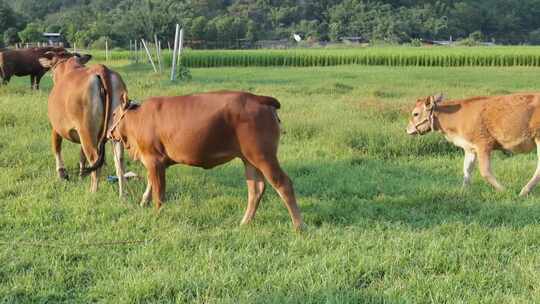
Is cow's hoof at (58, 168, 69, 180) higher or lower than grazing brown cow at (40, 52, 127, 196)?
lower

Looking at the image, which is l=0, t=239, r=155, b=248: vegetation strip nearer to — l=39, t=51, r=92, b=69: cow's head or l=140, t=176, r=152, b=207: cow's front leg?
l=140, t=176, r=152, b=207: cow's front leg

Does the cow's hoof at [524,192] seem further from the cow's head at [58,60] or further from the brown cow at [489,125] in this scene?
the cow's head at [58,60]

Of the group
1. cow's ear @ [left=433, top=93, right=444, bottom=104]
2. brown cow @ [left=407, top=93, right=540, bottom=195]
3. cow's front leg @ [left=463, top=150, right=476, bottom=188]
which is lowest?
cow's front leg @ [left=463, top=150, right=476, bottom=188]

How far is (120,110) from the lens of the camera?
6.59m

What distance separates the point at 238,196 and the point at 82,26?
81.3m

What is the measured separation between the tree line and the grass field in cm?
6958

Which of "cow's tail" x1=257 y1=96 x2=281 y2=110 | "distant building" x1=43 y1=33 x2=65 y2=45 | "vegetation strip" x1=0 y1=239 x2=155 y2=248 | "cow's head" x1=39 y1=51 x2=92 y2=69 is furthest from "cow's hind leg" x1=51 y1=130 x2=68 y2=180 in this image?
"distant building" x1=43 y1=33 x2=65 y2=45

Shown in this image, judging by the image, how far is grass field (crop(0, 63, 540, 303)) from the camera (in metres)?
4.54

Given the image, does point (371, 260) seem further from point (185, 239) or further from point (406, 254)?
point (185, 239)

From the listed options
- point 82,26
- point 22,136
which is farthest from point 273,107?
point 82,26

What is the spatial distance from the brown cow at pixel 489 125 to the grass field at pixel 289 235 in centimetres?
37

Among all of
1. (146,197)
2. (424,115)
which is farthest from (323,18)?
(146,197)

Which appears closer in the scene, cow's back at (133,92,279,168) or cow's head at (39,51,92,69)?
cow's back at (133,92,279,168)

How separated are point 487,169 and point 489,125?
0.61 m
